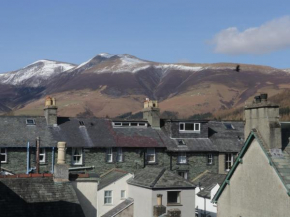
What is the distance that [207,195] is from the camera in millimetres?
44219

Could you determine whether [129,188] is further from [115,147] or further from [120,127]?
[120,127]

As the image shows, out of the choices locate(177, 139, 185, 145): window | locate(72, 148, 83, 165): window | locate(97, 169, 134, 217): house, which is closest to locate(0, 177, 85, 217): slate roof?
locate(97, 169, 134, 217): house

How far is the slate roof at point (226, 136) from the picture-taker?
56.3 metres

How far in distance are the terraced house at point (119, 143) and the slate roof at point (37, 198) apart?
27040mm

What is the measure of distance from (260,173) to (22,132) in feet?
114

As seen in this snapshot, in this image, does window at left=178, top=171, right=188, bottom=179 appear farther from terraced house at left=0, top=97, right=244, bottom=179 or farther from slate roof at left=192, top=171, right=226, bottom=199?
slate roof at left=192, top=171, right=226, bottom=199

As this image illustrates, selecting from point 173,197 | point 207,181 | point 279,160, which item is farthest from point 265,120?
point 207,181

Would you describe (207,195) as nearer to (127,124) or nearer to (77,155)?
(77,155)

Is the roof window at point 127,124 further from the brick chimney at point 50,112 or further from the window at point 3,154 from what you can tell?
the window at point 3,154

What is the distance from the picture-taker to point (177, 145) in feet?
181

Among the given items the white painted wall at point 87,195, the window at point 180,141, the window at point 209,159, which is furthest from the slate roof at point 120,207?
the white painted wall at point 87,195

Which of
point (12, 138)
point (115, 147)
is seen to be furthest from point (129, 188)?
point (12, 138)

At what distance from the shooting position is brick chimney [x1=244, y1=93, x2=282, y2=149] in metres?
19.9

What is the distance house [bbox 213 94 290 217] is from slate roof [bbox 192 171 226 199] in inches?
808
